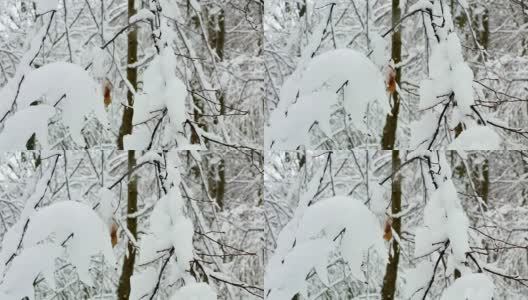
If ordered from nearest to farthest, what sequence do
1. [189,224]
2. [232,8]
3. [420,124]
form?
[189,224]
[420,124]
[232,8]

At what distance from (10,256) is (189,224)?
1.63 feet

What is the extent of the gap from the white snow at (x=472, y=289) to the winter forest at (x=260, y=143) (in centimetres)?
21

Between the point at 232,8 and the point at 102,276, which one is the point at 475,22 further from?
the point at 102,276

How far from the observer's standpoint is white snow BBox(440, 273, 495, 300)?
139cm

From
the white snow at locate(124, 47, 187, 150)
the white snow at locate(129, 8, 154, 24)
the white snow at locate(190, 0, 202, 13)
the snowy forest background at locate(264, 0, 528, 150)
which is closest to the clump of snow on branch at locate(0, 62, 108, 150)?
the white snow at locate(124, 47, 187, 150)

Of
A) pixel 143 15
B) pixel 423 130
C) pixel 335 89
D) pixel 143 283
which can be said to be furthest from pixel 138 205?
pixel 423 130

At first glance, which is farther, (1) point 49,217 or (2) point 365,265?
(2) point 365,265

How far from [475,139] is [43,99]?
999mm

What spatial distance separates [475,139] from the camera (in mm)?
1623

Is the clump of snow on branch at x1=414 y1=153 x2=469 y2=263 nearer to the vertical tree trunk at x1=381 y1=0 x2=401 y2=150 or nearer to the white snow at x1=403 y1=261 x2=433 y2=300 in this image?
the white snow at x1=403 y1=261 x2=433 y2=300

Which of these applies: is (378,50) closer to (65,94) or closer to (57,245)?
(65,94)

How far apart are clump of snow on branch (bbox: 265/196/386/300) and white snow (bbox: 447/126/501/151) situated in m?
0.29

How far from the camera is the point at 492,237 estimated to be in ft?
5.61

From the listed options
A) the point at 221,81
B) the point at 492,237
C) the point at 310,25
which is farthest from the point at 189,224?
the point at 492,237
